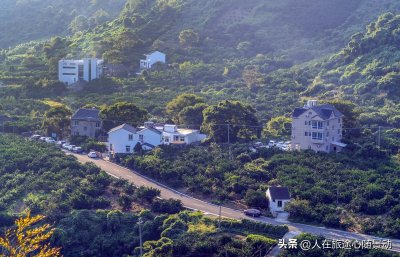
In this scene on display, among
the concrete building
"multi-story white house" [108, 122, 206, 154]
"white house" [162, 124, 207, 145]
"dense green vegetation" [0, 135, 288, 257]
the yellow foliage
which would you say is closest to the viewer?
the yellow foliage

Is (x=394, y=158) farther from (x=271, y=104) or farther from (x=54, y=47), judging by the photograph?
(x=54, y=47)

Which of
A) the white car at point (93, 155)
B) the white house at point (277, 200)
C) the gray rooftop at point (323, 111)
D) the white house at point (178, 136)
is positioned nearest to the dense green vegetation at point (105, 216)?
the white car at point (93, 155)

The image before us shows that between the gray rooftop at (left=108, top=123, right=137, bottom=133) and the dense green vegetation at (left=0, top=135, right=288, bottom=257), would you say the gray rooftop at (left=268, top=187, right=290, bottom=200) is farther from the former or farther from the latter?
the gray rooftop at (left=108, top=123, right=137, bottom=133)

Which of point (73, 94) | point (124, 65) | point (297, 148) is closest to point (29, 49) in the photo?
point (124, 65)

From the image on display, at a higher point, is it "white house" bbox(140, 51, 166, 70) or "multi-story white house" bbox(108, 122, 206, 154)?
"white house" bbox(140, 51, 166, 70)

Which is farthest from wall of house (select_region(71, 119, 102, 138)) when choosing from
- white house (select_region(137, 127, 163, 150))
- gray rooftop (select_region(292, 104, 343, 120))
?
gray rooftop (select_region(292, 104, 343, 120))

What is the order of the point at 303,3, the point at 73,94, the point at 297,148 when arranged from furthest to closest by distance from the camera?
the point at 303,3 → the point at 73,94 → the point at 297,148
